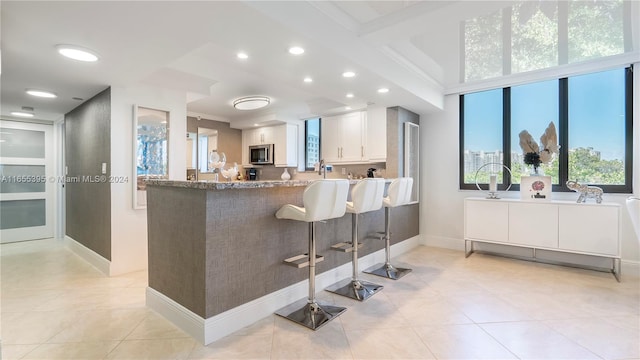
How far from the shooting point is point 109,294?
284 centimetres

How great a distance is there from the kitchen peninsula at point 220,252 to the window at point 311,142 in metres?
3.67

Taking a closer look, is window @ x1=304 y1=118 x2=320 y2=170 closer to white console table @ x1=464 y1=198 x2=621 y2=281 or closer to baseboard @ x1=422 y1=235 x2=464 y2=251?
baseboard @ x1=422 y1=235 x2=464 y2=251

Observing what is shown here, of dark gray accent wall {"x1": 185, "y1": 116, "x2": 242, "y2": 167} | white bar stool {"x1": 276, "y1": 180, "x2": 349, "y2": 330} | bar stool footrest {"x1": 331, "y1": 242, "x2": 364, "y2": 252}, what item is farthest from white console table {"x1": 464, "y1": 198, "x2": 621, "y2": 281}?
dark gray accent wall {"x1": 185, "y1": 116, "x2": 242, "y2": 167}

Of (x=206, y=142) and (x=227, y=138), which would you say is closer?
(x=206, y=142)

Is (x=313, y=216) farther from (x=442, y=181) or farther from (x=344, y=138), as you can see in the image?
(x=442, y=181)

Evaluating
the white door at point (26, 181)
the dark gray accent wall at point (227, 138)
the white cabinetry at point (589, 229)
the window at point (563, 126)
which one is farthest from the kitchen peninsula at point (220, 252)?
the white door at point (26, 181)

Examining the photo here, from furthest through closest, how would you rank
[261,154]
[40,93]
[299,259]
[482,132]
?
1. [261,154]
2. [482,132]
3. [40,93]
4. [299,259]

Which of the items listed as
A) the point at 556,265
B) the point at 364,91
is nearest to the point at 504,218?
the point at 556,265

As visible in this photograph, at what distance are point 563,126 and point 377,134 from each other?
93.1 inches

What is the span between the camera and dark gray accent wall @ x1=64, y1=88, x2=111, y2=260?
343cm

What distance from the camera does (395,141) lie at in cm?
434

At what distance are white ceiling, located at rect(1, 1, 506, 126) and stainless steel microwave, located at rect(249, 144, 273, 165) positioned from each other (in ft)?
7.03

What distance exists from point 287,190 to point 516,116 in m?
3.58

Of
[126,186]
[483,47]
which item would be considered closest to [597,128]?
[483,47]
